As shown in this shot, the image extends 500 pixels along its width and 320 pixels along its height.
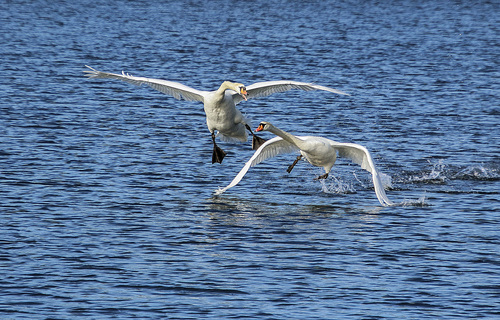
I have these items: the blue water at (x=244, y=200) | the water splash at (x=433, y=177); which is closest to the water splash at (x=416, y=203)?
the blue water at (x=244, y=200)

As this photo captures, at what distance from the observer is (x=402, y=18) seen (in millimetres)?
69500

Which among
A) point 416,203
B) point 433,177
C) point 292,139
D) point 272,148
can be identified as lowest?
point 416,203

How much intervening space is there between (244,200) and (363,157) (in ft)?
7.82

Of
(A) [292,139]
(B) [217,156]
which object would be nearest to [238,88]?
(A) [292,139]

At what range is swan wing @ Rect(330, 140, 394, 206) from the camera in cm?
1652

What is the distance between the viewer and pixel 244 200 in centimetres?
1812

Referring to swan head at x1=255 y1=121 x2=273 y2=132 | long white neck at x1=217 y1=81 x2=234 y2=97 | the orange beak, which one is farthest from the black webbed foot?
the orange beak

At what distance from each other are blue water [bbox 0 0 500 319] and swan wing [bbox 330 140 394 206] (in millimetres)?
527

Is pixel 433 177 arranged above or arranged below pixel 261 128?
below

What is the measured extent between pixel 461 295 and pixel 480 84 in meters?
22.9

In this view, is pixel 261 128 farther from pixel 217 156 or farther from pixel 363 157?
pixel 217 156

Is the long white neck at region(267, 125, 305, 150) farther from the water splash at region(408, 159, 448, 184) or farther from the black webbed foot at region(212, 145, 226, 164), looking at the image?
the water splash at region(408, 159, 448, 184)

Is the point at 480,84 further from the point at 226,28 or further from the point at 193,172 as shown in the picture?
the point at 226,28

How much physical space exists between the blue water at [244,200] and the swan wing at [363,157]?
1.73 feet
